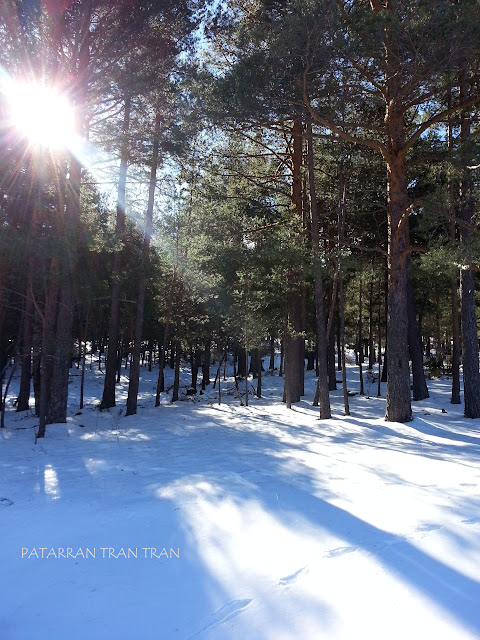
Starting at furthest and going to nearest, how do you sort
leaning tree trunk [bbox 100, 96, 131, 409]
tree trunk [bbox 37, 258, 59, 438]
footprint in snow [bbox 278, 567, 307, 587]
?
leaning tree trunk [bbox 100, 96, 131, 409] → tree trunk [bbox 37, 258, 59, 438] → footprint in snow [bbox 278, 567, 307, 587]

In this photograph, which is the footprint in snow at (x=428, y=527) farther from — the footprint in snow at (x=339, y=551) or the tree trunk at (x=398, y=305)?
the tree trunk at (x=398, y=305)

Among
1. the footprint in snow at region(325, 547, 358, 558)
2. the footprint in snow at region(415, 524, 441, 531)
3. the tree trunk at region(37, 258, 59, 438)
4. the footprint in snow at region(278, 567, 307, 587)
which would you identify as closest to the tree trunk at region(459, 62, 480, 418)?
the footprint in snow at region(415, 524, 441, 531)

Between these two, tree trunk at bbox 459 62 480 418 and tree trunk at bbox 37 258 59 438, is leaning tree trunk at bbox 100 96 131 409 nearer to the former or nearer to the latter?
tree trunk at bbox 37 258 59 438

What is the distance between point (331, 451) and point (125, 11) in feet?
35.5

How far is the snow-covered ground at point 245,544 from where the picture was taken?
8.02 ft

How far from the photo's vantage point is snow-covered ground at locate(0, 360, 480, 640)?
2.45 metres

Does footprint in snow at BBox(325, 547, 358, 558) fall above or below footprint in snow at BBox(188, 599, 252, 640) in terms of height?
above

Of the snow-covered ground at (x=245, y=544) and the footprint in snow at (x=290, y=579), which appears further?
the footprint in snow at (x=290, y=579)

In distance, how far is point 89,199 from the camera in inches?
452

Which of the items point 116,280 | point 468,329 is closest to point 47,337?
point 116,280

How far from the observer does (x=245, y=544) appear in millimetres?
3451

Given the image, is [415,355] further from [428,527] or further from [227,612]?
[227,612]

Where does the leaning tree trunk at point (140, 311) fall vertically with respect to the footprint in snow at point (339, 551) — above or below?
above

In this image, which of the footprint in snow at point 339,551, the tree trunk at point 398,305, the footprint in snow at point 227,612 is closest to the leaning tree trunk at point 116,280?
the tree trunk at point 398,305
